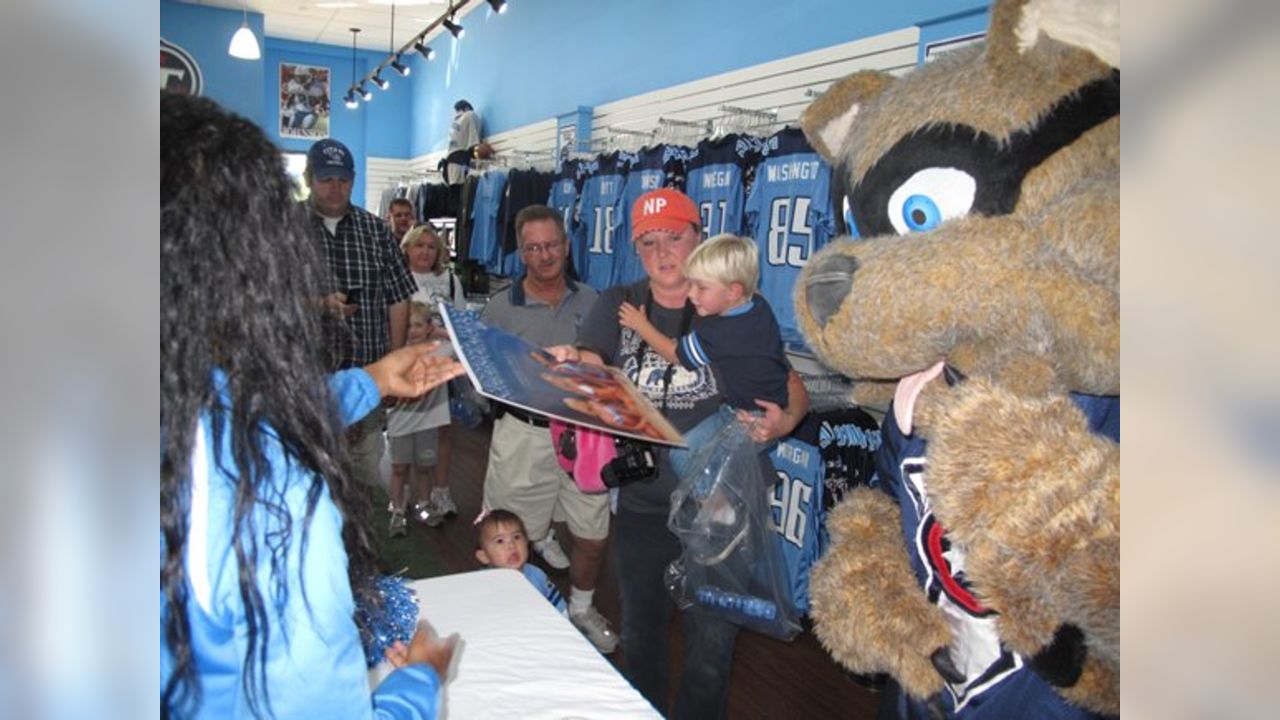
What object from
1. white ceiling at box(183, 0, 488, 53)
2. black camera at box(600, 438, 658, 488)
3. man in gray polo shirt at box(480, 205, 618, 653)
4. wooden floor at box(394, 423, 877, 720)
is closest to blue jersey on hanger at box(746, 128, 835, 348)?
man in gray polo shirt at box(480, 205, 618, 653)

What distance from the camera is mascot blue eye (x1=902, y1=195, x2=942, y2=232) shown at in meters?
1.14

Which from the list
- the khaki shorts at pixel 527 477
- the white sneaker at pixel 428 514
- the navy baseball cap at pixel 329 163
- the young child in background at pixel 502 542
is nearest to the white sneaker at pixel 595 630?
the khaki shorts at pixel 527 477

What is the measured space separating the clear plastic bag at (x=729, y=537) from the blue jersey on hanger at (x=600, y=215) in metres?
3.35

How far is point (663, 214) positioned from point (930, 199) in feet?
4.12

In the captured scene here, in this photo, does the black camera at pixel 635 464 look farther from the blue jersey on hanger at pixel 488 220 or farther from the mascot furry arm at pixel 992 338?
the blue jersey on hanger at pixel 488 220

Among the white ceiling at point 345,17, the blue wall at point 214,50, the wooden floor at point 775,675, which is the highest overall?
the white ceiling at point 345,17

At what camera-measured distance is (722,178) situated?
4.18m

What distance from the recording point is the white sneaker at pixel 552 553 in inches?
166

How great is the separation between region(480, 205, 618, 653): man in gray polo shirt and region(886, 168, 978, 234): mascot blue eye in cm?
216

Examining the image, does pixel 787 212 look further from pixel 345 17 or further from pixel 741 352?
pixel 345 17

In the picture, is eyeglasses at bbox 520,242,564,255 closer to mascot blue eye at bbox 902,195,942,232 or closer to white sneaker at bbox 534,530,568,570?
white sneaker at bbox 534,530,568,570

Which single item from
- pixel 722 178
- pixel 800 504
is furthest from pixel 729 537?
pixel 722 178
